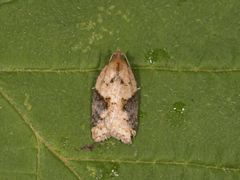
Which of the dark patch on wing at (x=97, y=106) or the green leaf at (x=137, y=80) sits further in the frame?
the dark patch on wing at (x=97, y=106)

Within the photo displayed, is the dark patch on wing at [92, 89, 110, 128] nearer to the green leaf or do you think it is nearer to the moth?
the moth

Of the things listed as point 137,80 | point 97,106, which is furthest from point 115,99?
point 137,80

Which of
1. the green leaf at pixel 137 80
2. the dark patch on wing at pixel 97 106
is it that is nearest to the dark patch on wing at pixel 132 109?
the green leaf at pixel 137 80

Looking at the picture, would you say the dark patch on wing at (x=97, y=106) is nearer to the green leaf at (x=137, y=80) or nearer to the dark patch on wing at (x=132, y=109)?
the green leaf at (x=137, y=80)

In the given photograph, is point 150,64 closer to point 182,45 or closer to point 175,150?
point 182,45

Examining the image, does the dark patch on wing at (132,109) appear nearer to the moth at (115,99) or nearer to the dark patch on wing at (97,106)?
the moth at (115,99)

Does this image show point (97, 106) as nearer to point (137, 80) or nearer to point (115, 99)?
point (115, 99)

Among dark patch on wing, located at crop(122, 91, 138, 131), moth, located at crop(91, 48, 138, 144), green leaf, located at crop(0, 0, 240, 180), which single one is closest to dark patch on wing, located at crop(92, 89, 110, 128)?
moth, located at crop(91, 48, 138, 144)
